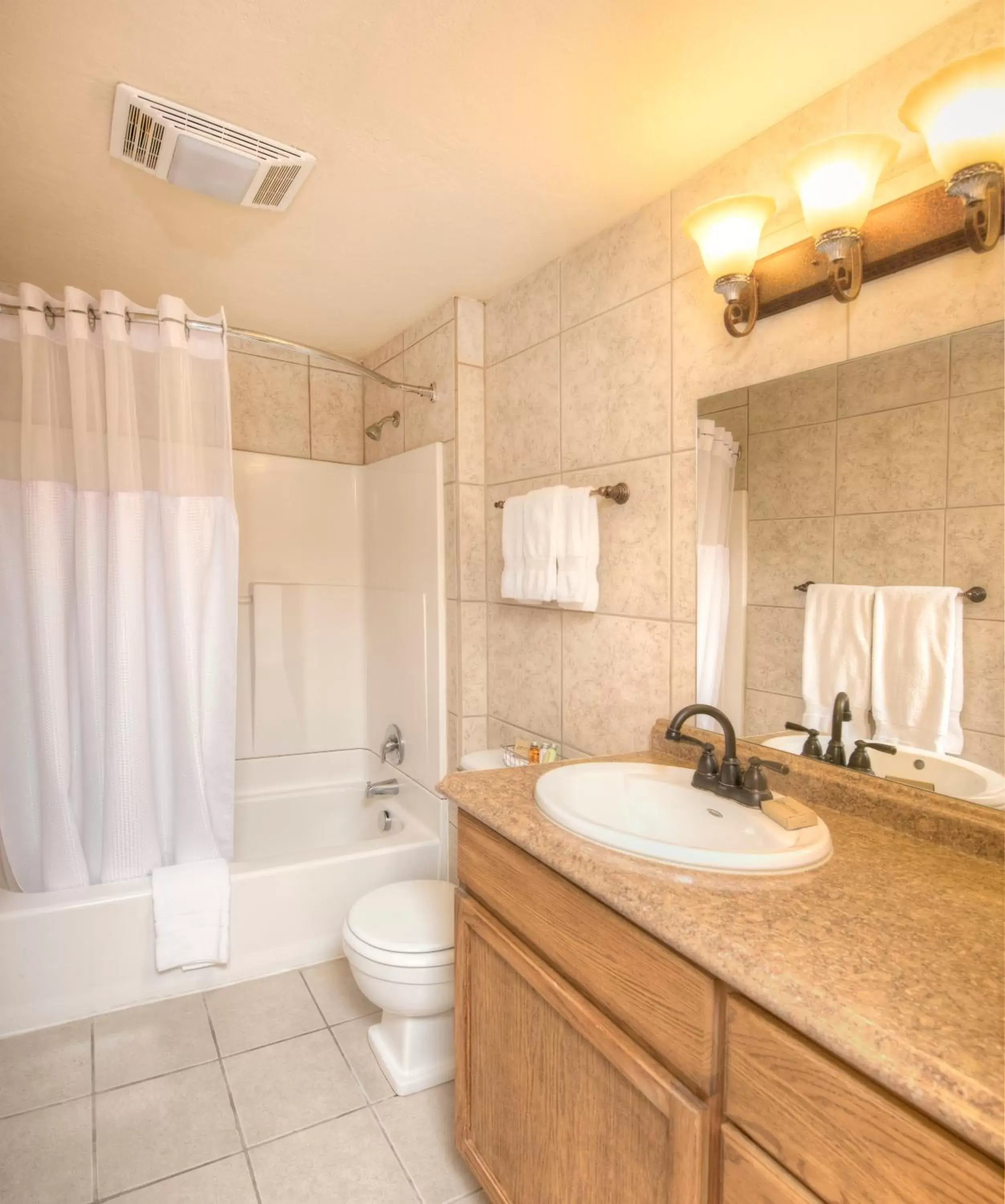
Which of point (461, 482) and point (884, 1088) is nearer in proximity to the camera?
point (884, 1088)

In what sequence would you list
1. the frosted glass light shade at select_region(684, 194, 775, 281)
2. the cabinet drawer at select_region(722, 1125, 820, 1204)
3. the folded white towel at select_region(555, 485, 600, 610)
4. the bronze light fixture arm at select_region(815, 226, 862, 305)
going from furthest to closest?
1. the folded white towel at select_region(555, 485, 600, 610)
2. the frosted glass light shade at select_region(684, 194, 775, 281)
3. the bronze light fixture arm at select_region(815, 226, 862, 305)
4. the cabinet drawer at select_region(722, 1125, 820, 1204)

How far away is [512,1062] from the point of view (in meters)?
1.18

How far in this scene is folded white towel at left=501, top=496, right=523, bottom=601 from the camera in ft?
6.57

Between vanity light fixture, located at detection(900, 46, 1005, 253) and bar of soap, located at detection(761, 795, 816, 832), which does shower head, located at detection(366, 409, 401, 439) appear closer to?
vanity light fixture, located at detection(900, 46, 1005, 253)

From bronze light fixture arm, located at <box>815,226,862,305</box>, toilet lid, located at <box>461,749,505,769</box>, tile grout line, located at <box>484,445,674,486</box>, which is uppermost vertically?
bronze light fixture arm, located at <box>815,226,862,305</box>

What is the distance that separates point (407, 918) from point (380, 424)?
1.89 meters

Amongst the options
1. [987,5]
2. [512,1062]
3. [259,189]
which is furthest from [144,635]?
[987,5]

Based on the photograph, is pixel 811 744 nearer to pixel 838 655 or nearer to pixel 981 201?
pixel 838 655

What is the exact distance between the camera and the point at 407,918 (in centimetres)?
179

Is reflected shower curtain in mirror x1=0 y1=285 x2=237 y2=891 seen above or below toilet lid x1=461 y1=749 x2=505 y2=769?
above

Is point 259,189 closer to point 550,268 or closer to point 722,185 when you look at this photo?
point 550,268

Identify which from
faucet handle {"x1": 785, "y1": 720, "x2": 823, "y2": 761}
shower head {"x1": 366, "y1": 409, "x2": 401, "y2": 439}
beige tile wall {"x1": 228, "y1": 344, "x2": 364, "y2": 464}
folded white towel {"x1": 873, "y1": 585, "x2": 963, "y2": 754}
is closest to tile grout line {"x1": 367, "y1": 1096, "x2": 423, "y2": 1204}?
faucet handle {"x1": 785, "y1": 720, "x2": 823, "y2": 761}

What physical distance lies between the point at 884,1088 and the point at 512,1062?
743mm

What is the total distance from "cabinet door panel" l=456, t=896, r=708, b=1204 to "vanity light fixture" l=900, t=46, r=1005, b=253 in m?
1.33
